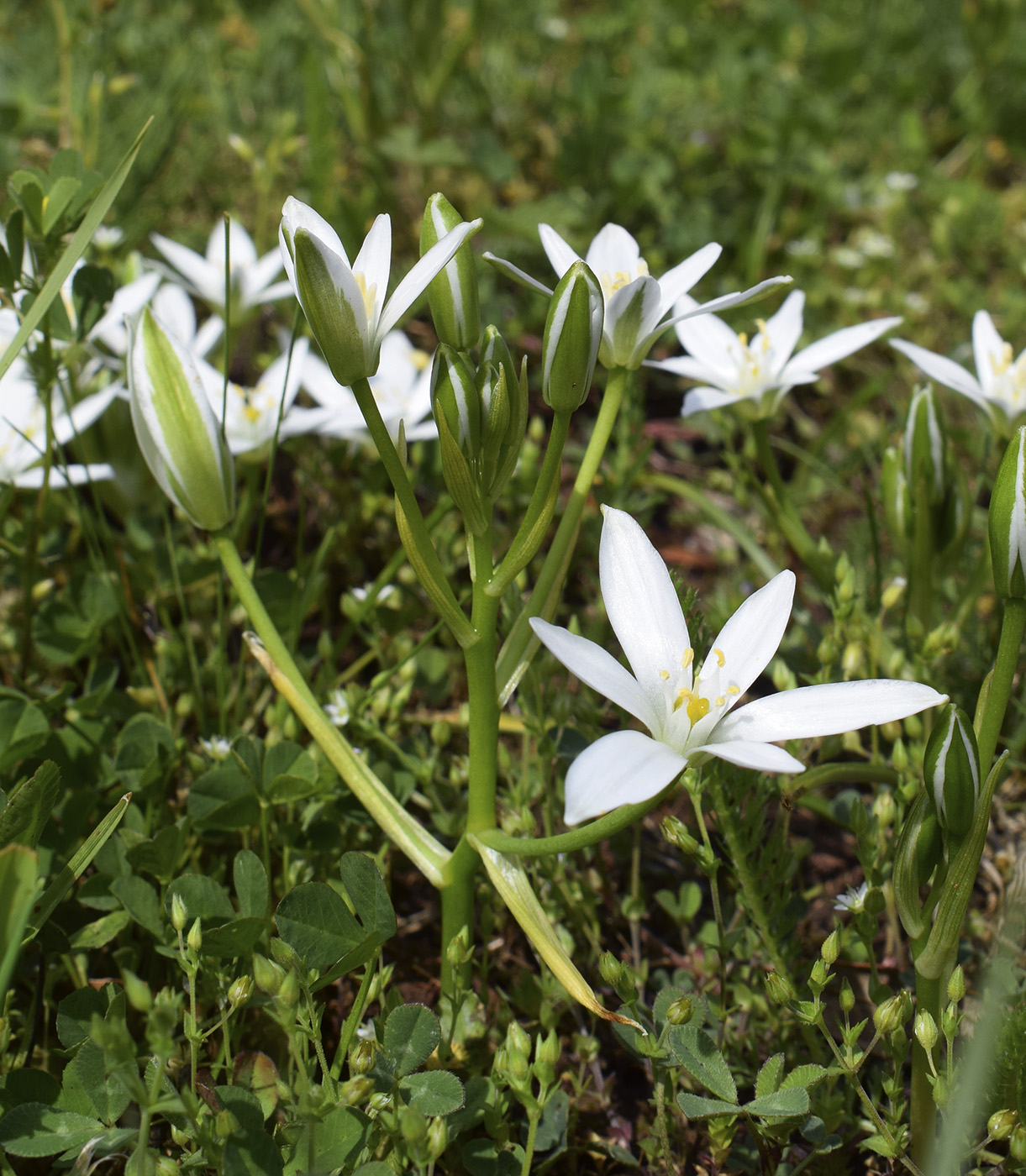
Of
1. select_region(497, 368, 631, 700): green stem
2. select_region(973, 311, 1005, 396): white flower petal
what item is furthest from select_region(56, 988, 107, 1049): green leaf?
select_region(973, 311, 1005, 396): white flower petal

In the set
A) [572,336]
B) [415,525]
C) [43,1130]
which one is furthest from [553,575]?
[43,1130]

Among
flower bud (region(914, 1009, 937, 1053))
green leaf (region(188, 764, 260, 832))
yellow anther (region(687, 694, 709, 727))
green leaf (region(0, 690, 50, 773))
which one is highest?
yellow anther (region(687, 694, 709, 727))

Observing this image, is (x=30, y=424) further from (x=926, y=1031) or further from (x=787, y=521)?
(x=926, y=1031)

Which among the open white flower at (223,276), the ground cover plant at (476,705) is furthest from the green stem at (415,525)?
the open white flower at (223,276)

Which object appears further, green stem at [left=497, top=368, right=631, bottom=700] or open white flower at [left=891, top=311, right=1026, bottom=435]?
open white flower at [left=891, top=311, right=1026, bottom=435]

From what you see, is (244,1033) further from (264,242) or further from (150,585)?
(264,242)

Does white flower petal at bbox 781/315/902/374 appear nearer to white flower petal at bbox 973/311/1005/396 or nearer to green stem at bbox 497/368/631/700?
white flower petal at bbox 973/311/1005/396
